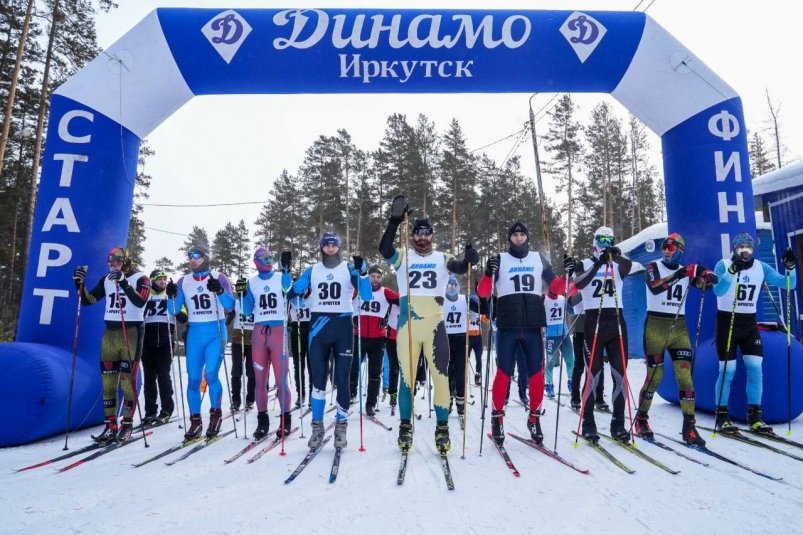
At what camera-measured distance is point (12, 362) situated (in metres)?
5.09

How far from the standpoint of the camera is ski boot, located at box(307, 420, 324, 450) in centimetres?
458

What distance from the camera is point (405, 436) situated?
173 inches

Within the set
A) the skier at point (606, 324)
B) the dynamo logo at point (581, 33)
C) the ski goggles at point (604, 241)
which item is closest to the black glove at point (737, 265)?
the skier at point (606, 324)

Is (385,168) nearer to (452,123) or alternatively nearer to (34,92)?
(452,123)

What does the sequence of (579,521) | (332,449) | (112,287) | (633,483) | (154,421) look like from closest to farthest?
(579,521), (633,483), (332,449), (112,287), (154,421)

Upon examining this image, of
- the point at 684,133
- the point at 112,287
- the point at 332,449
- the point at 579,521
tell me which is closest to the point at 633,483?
the point at 579,521

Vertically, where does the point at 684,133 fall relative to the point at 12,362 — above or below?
above

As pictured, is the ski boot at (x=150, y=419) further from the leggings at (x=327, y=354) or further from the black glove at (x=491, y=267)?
the black glove at (x=491, y=267)

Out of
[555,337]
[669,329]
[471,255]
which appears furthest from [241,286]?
[555,337]

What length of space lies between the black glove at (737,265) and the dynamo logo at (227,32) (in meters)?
6.99

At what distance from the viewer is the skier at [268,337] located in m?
5.18

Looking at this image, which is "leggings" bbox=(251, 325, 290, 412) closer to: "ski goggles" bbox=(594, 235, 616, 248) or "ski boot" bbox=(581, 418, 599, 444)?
"ski boot" bbox=(581, 418, 599, 444)

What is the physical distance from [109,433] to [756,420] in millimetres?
7313

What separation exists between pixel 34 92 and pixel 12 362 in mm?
19529
